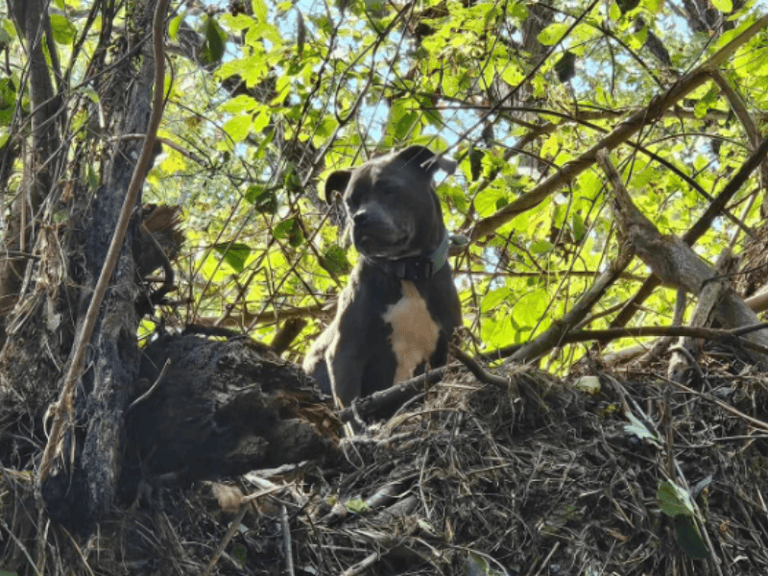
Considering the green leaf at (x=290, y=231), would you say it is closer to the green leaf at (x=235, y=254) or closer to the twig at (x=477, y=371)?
the green leaf at (x=235, y=254)

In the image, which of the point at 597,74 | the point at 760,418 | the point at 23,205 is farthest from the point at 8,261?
the point at 597,74

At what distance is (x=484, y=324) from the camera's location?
685 cm

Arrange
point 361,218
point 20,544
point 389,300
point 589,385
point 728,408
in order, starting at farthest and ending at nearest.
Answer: point 389,300, point 361,218, point 589,385, point 728,408, point 20,544

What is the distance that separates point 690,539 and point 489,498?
2.28 feet

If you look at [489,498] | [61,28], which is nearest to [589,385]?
[489,498]

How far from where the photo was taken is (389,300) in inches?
270

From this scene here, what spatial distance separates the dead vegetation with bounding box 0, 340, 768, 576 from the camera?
3629 millimetres

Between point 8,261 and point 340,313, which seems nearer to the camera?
point 8,261

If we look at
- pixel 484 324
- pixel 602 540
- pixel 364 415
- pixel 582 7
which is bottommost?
pixel 602 540

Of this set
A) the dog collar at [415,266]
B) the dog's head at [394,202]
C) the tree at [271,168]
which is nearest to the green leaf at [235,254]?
the tree at [271,168]

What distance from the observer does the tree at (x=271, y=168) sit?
383cm

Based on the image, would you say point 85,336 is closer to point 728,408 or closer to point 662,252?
point 728,408

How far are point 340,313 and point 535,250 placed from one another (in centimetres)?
122

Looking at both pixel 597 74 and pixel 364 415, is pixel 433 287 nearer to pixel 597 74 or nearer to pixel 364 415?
pixel 364 415
